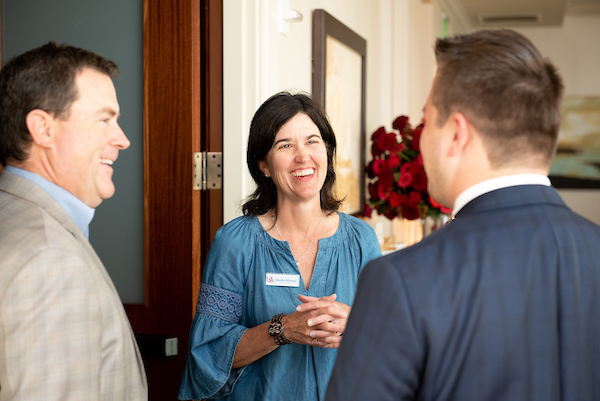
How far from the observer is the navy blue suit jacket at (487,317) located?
0.80m

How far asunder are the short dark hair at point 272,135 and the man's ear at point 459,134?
1.07 m

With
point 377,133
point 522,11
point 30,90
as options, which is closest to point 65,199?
point 30,90

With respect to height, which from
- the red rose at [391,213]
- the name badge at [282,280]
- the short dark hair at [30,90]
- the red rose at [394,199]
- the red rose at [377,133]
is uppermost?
the red rose at [377,133]

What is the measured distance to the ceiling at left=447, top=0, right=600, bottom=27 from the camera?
Answer: 6.65 metres

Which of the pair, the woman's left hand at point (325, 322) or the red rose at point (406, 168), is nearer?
the woman's left hand at point (325, 322)

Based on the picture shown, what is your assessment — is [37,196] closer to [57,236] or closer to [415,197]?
[57,236]

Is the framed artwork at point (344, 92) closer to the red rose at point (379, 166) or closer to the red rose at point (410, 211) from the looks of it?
the red rose at point (379, 166)

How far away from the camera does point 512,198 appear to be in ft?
2.82

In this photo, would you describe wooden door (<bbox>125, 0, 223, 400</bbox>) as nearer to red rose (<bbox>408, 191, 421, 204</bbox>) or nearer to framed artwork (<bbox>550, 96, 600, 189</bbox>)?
red rose (<bbox>408, 191, 421, 204</bbox>)

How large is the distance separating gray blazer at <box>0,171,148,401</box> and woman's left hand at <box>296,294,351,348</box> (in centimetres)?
56

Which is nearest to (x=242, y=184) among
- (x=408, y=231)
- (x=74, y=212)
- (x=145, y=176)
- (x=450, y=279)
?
(x=145, y=176)

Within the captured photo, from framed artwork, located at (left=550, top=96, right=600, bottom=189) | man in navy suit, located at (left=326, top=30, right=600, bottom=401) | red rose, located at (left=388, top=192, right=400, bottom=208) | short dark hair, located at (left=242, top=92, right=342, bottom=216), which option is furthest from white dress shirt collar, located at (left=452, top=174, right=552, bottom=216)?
framed artwork, located at (left=550, top=96, right=600, bottom=189)

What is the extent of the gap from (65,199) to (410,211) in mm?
2620

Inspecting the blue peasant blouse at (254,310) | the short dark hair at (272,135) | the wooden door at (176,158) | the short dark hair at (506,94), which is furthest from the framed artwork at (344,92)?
the short dark hair at (506,94)
